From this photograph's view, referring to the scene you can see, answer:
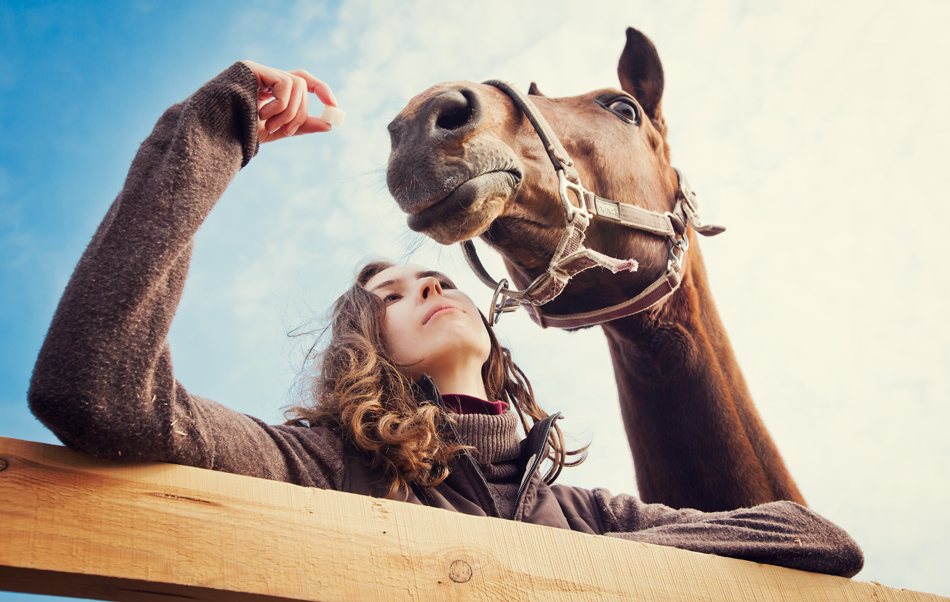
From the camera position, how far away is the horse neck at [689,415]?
2.37 m

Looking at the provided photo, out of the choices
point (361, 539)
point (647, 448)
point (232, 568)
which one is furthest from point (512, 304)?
point (232, 568)

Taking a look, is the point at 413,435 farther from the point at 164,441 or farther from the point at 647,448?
the point at 647,448

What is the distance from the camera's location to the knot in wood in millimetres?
1102

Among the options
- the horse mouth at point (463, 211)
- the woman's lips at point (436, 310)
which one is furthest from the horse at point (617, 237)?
the woman's lips at point (436, 310)

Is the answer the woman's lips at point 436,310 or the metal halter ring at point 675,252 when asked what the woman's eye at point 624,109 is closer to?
the metal halter ring at point 675,252

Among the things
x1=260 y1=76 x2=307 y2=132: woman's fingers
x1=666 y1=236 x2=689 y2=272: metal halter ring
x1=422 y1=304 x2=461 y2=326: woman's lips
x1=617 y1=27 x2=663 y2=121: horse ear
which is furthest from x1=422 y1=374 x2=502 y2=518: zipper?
x1=617 y1=27 x2=663 y2=121: horse ear

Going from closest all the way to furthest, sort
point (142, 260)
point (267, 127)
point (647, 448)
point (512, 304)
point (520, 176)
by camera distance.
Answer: point (142, 260) → point (267, 127) → point (520, 176) → point (512, 304) → point (647, 448)

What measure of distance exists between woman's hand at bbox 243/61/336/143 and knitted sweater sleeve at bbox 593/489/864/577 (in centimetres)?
122

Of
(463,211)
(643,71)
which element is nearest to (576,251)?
(463,211)

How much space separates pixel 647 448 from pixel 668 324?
504 mm

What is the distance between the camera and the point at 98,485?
0.92 metres

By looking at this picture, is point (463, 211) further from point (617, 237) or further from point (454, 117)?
point (617, 237)

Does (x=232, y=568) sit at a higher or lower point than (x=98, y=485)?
lower

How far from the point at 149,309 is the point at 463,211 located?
0.97 metres
